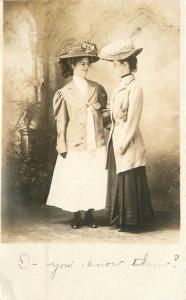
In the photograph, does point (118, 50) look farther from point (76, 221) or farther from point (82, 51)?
point (76, 221)

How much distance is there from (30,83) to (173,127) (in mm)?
252

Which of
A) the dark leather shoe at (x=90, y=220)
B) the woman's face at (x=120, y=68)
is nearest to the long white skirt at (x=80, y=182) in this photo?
the dark leather shoe at (x=90, y=220)

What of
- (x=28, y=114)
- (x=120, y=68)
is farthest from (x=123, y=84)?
(x=28, y=114)

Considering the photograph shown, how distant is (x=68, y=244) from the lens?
2.23 feet

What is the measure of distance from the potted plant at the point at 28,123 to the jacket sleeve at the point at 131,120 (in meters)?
0.15

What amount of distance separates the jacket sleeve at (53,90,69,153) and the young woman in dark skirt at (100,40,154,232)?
0.25 feet

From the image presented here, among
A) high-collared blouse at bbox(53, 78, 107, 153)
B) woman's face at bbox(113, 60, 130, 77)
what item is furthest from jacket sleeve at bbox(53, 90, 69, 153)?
woman's face at bbox(113, 60, 130, 77)

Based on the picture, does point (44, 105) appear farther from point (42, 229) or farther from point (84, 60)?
point (42, 229)

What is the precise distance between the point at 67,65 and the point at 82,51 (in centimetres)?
3

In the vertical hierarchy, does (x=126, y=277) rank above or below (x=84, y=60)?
below

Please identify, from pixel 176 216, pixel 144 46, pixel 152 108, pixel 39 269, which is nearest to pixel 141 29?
pixel 144 46

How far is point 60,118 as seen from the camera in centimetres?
69

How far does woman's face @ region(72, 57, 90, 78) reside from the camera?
698 millimetres

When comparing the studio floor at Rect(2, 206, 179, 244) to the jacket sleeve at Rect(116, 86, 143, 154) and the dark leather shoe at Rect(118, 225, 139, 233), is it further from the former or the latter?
the jacket sleeve at Rect(116, 86, 143, 154)
